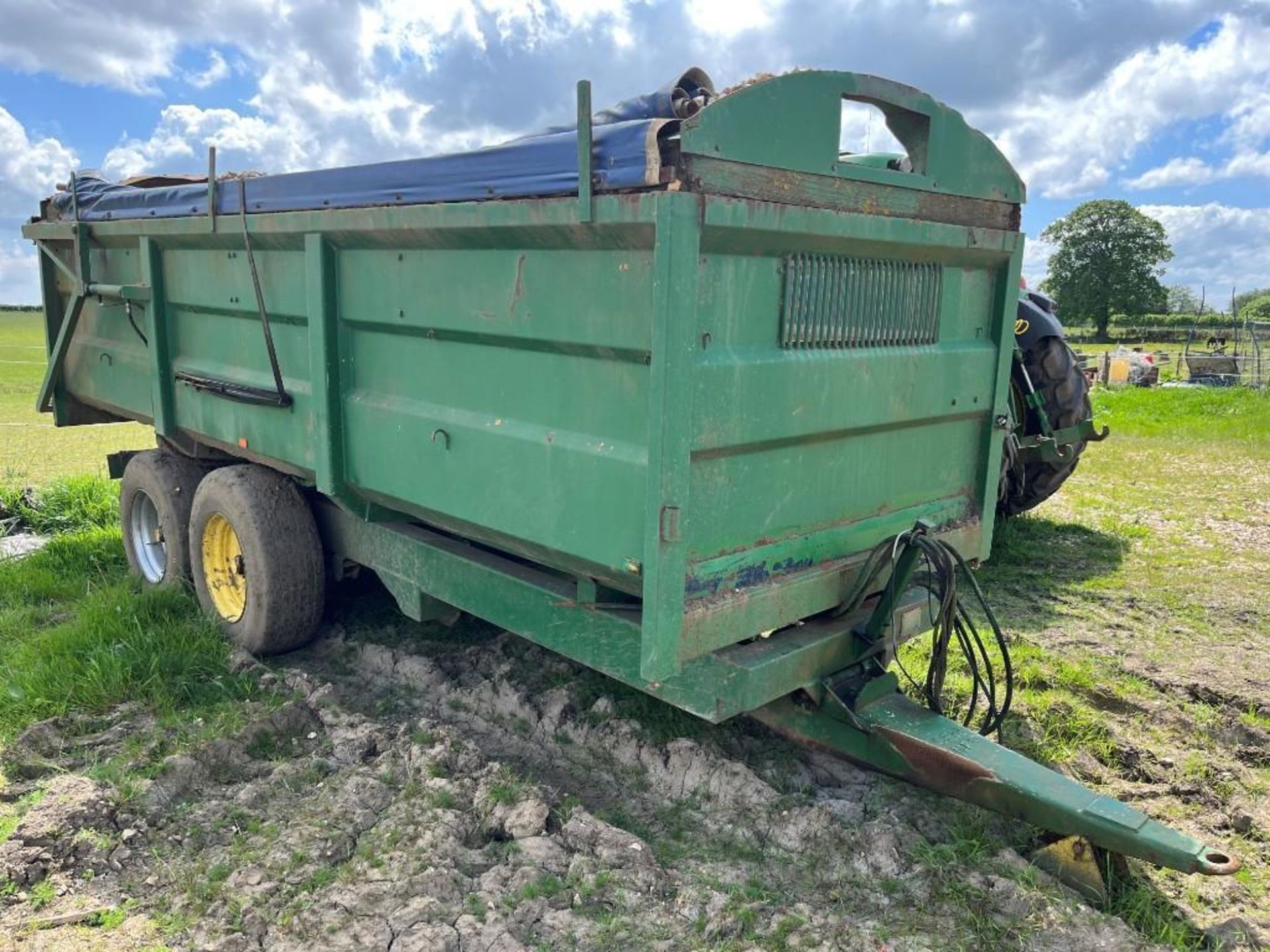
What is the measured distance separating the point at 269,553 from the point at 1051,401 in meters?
4.47

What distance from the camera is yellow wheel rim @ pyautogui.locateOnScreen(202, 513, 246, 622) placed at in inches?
172

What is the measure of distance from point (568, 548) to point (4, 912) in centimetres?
176

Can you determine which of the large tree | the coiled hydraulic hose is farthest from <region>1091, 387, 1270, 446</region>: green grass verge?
the large tree

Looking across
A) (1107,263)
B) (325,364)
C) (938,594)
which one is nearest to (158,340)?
(325,364)

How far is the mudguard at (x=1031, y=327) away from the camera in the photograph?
5969 mm

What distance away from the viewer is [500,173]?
2758 millimetres

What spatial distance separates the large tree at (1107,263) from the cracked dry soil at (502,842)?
48.7 metres

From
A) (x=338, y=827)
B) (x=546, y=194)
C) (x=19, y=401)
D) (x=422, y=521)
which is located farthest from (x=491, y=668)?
(x=19, y=401)

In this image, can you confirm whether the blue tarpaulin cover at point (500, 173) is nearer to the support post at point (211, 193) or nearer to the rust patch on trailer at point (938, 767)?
the support post at point (211, 193)

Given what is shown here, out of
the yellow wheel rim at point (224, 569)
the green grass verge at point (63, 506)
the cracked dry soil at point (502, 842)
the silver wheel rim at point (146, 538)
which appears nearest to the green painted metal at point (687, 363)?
the cracked dry soil at point (502, 842)

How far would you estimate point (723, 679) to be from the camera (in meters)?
2.72

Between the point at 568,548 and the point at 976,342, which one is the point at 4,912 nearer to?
the point at 568,548

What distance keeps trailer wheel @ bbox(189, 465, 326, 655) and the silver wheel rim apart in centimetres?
97

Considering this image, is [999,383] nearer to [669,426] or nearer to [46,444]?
[669,426]
